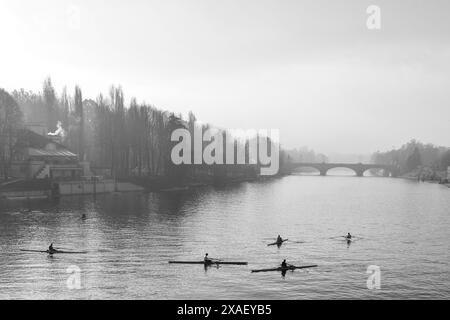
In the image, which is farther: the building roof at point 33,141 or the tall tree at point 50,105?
the tall tree at point 50,105

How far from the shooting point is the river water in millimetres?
36406

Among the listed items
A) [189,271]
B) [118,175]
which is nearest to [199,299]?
[189,271]

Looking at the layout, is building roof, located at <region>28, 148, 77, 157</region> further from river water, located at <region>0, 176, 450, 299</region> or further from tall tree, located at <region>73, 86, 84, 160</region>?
river water, located at <region>0, 176, 450, 299</region>

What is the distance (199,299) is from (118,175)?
91968 millimetres

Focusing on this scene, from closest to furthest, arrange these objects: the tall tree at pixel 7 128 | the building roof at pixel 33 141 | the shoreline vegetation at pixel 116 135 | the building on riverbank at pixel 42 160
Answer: the tall tree at pixel 7 128
the building on riverbank at pixel 42 160
the building roof at pixel 33 141
the shoreline vegetation at pixel 116 135

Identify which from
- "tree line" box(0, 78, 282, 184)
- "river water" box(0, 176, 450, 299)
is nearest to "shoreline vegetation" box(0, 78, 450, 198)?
"tree line" box(0, 78, 282, 184)

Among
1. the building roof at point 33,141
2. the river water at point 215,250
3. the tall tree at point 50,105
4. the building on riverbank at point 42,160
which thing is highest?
the tall tree at point 50,105

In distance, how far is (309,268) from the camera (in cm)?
4275

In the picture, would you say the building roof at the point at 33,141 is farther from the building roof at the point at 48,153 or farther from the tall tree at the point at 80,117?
the tall tree at the point at 80,117

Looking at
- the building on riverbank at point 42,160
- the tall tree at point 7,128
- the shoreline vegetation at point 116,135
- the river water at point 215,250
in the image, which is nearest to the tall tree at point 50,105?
the shoreline vegetation at point 116,135

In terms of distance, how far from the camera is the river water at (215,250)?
119 feet

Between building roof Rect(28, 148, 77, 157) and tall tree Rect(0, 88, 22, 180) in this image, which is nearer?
tall tree Rect(0, 88, 22, 180)

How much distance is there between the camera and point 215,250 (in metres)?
50.2
